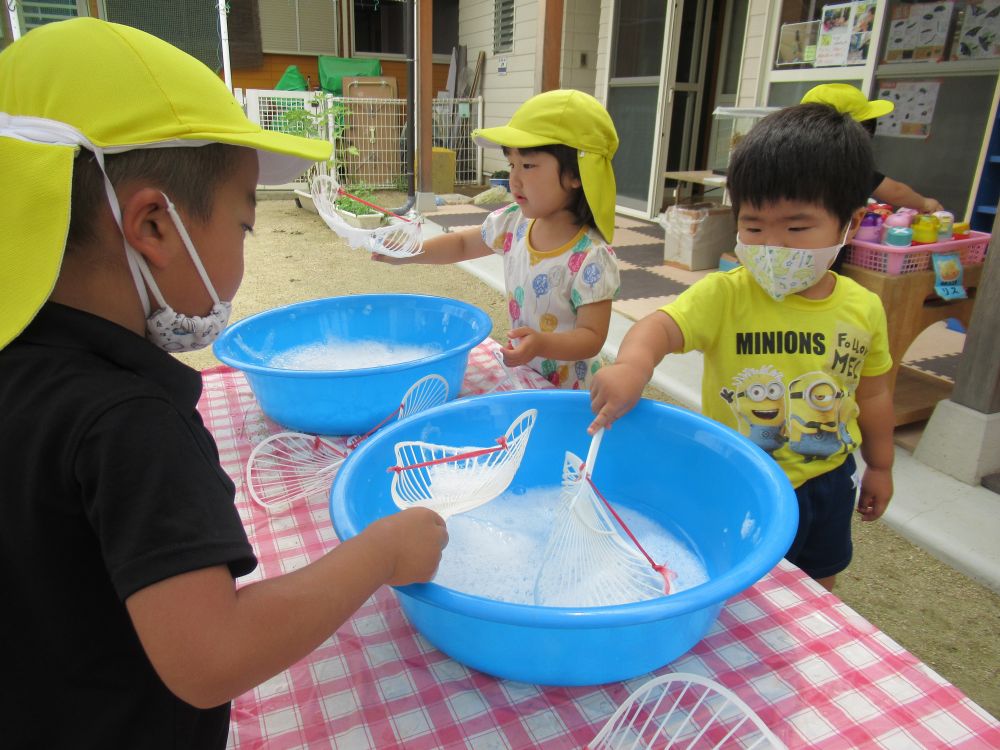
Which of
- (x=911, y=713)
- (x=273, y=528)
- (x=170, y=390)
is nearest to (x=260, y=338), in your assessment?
(x=273, y=528)

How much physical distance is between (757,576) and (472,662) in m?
0.27

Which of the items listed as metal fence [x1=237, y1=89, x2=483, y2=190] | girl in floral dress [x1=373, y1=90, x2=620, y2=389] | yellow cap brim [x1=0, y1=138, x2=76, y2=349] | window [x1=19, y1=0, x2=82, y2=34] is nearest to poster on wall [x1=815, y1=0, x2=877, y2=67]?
girl in floral dress [x1=373, y1=90, x2=620, y2=389]

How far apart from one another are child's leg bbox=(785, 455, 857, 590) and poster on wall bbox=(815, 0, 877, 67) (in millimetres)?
3227

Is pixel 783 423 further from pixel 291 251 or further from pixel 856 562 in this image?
pixel 291 251

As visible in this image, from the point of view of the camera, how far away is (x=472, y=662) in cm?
63

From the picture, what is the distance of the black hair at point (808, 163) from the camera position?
35.2 inches

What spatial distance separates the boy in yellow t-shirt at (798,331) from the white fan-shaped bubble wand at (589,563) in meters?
0.16

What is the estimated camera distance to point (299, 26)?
26.4 ft

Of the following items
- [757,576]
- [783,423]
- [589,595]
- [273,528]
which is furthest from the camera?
[783,423]

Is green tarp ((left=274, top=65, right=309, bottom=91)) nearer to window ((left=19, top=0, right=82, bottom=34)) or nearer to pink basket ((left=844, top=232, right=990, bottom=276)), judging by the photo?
window ((left=19, top=0, right=82, bottom=34))

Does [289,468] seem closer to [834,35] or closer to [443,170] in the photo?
[834,35]

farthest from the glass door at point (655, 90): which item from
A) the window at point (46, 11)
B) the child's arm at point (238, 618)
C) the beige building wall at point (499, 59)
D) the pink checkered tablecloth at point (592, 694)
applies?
the window at point (46, 11)

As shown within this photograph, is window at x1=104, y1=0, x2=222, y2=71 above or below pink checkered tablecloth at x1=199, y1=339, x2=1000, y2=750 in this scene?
above

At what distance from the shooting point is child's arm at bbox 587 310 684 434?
851 mm
